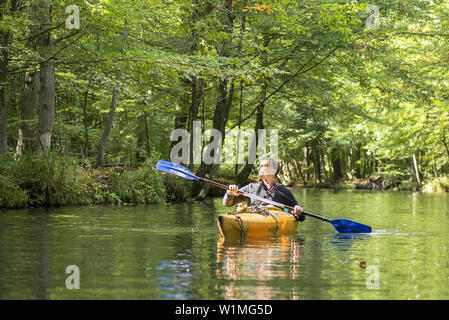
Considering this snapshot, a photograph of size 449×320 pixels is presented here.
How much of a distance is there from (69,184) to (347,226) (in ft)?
22.3

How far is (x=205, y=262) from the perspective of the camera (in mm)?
6332

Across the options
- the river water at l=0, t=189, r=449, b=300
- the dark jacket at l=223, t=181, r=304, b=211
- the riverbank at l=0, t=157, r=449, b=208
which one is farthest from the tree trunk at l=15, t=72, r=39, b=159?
the dark jacket at l=223, t=181, r=304, b=211

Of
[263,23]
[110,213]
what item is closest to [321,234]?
[110,213]

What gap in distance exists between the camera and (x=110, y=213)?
Answer: 40.9ft

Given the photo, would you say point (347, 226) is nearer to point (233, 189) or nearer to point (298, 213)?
point (298, 213)

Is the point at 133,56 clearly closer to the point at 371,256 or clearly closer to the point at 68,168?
the point at 68,168

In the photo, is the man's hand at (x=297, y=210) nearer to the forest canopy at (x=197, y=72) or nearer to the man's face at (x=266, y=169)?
the man's face at (x=266, y=169)

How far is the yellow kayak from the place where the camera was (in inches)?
319

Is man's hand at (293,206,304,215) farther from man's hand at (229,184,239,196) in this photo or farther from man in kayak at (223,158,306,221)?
man's hand at (229,184,239,196)

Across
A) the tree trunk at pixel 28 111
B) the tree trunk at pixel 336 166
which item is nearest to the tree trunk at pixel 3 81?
the tree trunk at pixel 28 111

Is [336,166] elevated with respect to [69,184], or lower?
elevated

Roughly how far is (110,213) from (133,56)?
3192mm

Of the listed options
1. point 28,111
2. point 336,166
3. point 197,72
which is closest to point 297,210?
point 197,72

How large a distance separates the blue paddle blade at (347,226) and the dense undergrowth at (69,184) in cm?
639
